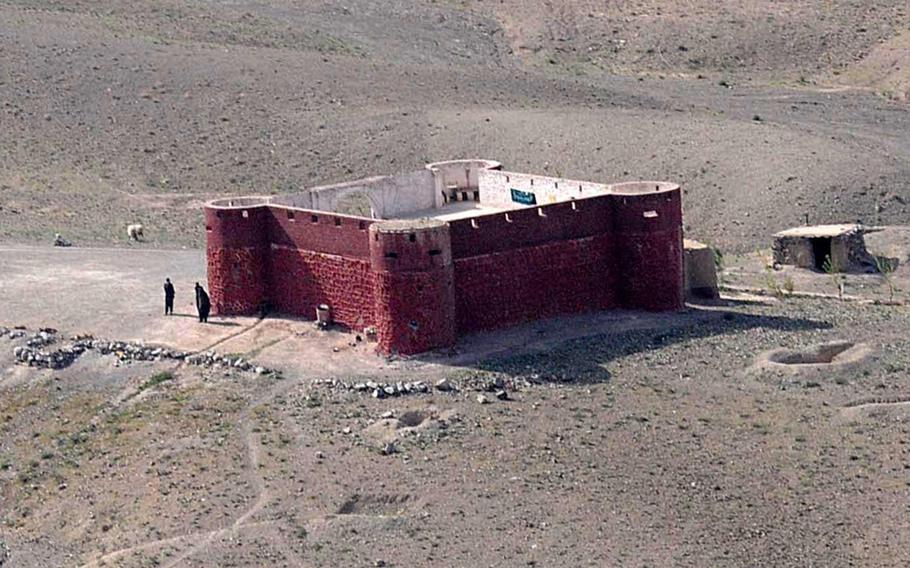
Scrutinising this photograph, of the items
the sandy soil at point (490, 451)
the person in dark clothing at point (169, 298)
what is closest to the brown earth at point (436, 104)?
the person in dark clothing at point (169, 298)

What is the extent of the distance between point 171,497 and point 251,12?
51775 millimetres

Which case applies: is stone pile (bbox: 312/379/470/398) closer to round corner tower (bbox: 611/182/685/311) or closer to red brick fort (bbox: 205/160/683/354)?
red brick fort (bbox: 205/160/683/354)

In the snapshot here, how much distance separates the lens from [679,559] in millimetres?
29859

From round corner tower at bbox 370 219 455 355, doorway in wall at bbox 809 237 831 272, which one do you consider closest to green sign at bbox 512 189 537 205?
round corner tower at bbox 370 219 455 355

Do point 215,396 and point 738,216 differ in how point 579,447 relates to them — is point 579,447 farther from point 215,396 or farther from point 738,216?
point 738,216

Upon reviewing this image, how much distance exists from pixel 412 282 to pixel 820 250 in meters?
13.4

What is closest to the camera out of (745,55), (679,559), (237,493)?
(679,559)

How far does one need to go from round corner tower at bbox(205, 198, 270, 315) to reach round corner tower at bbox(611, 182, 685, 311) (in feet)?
23.0

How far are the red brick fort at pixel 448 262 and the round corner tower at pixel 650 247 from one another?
0.06 ft

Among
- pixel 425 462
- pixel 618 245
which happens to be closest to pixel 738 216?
pixel 618 245

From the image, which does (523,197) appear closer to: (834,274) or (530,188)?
(530,188)

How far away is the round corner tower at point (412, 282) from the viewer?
1524 inches

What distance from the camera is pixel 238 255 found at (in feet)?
139

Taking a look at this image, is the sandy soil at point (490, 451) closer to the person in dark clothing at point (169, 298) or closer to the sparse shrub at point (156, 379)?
the sparse shrub at point (156, 379)
